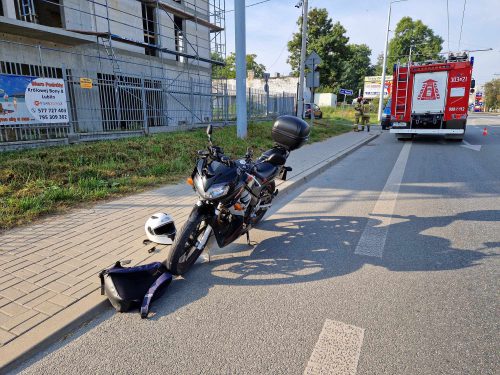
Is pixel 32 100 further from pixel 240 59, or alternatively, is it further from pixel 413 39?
pixel 413 39

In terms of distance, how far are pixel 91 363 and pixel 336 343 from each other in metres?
1.70

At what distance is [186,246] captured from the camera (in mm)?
3184

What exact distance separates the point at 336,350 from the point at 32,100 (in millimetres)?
8756

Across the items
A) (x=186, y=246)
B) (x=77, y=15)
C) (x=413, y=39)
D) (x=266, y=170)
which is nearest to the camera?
(x=186, y=246)

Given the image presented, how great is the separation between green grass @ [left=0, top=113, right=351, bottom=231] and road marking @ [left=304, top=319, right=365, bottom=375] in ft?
13.4

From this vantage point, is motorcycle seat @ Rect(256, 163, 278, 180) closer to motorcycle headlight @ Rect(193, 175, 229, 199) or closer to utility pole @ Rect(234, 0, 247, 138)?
motorcycle headlight @ Rect(193, 175, 229, 199)

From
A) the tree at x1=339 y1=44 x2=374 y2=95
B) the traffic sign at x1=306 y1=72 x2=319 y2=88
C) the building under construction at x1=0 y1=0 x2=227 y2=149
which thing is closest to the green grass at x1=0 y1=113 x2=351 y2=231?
the building under construction at x1=0 y1=0 x2=227 y2=149

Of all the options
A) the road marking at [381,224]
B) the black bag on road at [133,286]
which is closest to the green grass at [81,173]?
the black bag on road at [133,286]

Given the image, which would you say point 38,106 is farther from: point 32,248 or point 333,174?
point 333,174

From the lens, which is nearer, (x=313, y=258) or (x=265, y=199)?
(x=313, y=258)

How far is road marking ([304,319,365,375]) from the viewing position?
212 cm

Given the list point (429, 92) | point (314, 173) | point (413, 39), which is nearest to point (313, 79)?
point (429, 92)

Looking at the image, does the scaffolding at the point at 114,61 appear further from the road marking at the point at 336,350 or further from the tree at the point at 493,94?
the tree at the point at 493,94

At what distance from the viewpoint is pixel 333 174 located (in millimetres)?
8367
